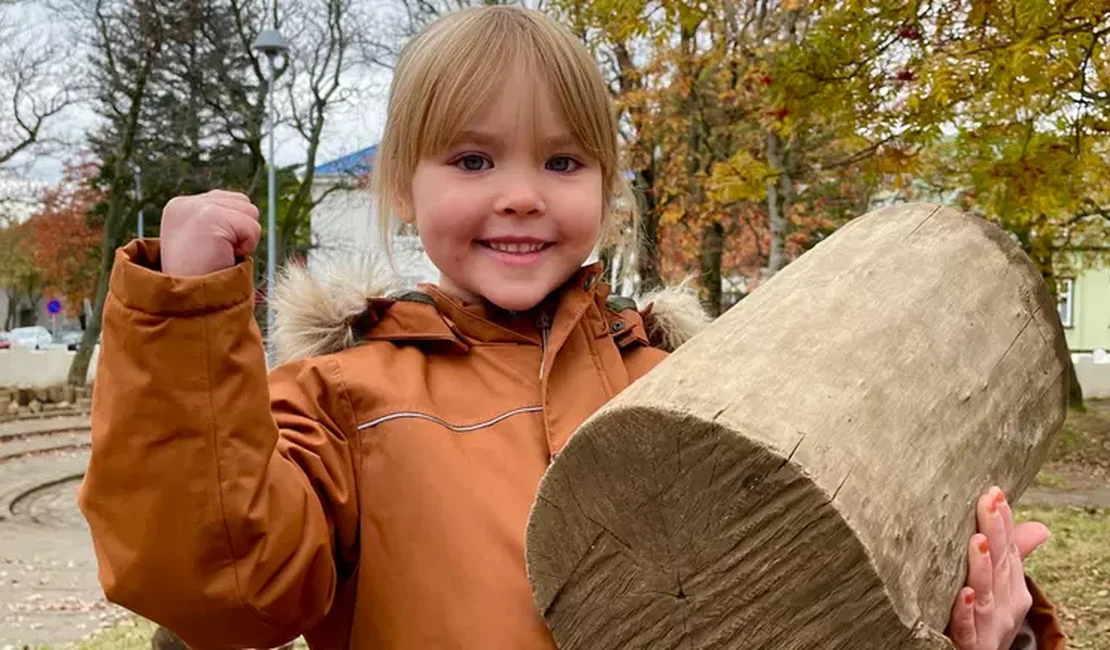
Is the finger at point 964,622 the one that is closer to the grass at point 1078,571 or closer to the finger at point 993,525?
the finger at point 993,525

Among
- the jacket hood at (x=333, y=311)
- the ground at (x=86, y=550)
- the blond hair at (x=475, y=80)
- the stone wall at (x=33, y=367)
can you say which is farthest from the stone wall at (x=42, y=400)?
the blond hair at (x=475, y=80)

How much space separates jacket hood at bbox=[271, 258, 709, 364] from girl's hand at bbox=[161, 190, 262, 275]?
412mm

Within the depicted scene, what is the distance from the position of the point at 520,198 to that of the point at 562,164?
0.36 ft

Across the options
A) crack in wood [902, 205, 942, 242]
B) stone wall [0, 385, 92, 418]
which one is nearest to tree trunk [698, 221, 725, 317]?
stone wall [0, 385, 92, 418]

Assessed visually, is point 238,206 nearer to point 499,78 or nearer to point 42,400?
point 499,78

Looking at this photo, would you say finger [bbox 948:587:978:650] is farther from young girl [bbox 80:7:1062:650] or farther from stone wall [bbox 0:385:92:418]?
stone wall [bbox 0:385:92:418]

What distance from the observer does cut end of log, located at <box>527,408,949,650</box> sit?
1.08m

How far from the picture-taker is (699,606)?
1174 mm

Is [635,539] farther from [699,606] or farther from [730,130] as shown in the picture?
[730,130]

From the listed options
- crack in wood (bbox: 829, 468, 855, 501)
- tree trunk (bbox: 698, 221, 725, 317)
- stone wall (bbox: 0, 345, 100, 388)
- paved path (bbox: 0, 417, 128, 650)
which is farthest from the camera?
stone wall (bbox: 0, 345, 100, 388)

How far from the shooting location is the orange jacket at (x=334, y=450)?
1.13m

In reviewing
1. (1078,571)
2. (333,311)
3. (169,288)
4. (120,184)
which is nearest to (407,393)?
(333,311)

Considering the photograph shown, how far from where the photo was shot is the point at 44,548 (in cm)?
936

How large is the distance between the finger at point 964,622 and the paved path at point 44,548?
600 cm
